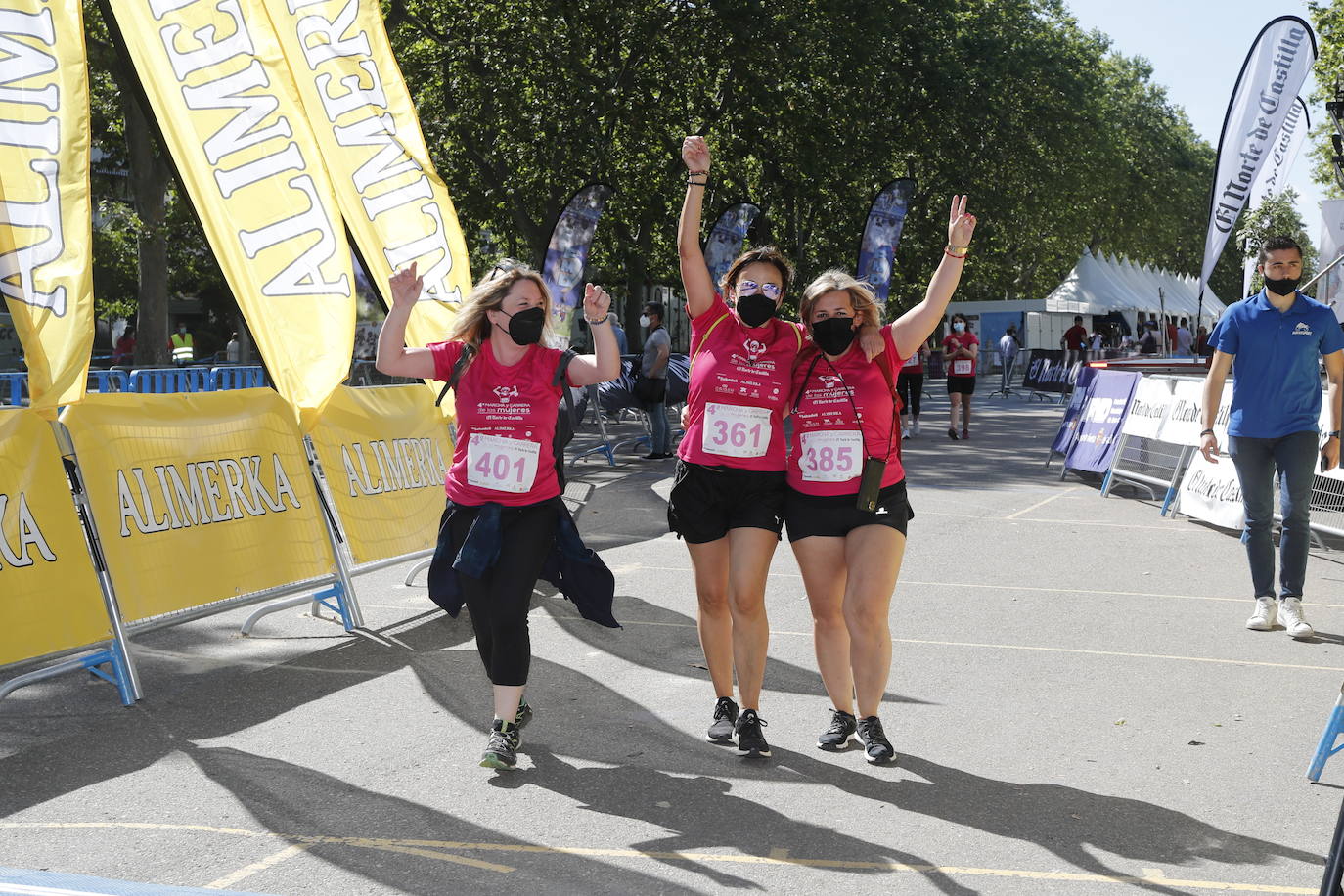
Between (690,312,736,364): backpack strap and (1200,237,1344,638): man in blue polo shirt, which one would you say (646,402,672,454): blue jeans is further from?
(690,312,736,364): backpack strap

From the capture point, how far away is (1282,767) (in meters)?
4.94

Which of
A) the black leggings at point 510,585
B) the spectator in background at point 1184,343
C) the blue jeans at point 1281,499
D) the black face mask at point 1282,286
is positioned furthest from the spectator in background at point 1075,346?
the black leggings at point 510,585

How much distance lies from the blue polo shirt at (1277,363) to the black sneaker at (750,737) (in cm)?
361

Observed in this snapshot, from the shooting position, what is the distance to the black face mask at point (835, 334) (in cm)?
491

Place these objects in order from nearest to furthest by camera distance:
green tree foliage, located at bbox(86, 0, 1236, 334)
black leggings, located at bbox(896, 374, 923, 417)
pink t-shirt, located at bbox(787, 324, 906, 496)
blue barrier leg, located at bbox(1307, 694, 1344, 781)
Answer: blue barrier leg, located at bbox(1307, 694, 1344, 781), pink t-shirt, located at bbox(787, 324, 906, 496), black leggings, located at bbox(896, 374, 923, 417), green tree foliage, located at bbox(86, 0, 1236, 334)

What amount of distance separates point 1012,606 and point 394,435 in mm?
3750

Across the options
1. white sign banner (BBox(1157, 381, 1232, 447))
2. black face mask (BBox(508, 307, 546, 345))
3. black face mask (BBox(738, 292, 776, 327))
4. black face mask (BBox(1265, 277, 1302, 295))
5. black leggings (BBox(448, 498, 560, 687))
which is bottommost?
black leggings (BBox(448, 498, 560, 687))

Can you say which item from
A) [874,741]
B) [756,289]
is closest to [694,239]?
[756,289]

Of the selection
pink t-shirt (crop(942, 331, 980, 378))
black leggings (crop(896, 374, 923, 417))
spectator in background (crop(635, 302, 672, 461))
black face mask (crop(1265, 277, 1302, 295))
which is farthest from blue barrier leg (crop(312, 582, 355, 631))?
pink t-shirt (crop(942, 331, 980, 378))

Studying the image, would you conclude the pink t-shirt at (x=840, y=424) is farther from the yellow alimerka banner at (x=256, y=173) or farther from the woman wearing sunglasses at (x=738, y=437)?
the yellow alimerka banner at (x=256, y=173)

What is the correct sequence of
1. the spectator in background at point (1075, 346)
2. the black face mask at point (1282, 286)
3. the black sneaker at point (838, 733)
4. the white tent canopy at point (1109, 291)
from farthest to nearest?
the white tent canopy at point (1109, 291), the spectator in background at point (1075, 346), the black face mask at point (1282, 286), the black sneaker at point (838, 733)

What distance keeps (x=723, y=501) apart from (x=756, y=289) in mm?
774

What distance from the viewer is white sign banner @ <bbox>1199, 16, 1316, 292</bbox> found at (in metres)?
17.1

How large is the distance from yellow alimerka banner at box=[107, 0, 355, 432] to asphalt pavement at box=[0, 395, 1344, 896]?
1.57 meters
